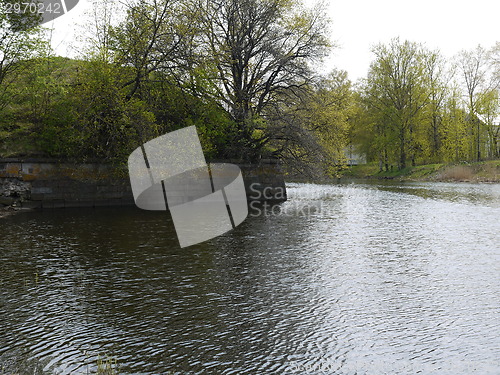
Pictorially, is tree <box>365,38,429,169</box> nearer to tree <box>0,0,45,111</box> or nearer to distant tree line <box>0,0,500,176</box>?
distant tree line <box>0,0,500,176</box>

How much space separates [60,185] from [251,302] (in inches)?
662

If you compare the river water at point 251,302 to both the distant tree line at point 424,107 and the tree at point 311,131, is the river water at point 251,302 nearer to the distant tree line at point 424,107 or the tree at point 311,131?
the tree at point 311,131

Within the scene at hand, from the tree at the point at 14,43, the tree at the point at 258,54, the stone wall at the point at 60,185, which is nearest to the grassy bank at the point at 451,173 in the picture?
the tree at the point at 258,54

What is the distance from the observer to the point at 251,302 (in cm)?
732

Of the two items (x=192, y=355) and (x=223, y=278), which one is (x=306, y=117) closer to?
(x=223, y=278)

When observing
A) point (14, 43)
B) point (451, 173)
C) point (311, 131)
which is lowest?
point (451, 173)

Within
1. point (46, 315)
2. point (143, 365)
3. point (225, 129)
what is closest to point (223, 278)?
point (46, 315)

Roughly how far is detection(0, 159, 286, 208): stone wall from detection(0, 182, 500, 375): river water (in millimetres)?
6567

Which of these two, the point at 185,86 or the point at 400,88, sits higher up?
the point at 400,88

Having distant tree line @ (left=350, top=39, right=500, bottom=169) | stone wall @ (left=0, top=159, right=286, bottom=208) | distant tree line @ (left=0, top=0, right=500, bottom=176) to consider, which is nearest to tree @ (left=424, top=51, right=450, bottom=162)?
distant tree line @ (left=350, top=39, right=500, bottom=169)

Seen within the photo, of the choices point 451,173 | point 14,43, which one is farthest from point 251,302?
point 451,173

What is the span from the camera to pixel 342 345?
564cm

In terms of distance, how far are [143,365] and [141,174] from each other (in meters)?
18.9

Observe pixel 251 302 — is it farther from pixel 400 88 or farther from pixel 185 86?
pixel 400 88
